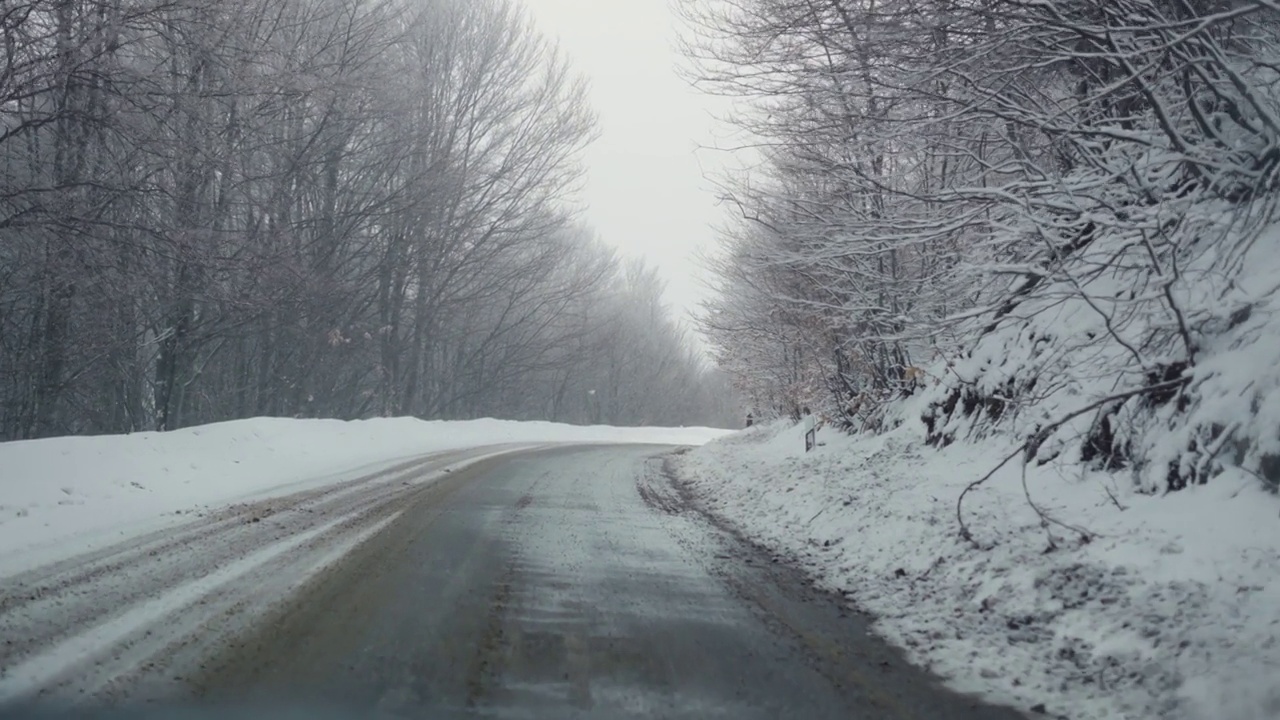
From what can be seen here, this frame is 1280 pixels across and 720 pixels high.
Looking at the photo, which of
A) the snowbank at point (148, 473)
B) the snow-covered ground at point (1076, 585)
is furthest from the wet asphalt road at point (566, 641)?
the snowbank at point (148, 473)

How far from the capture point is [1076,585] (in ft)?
18.0

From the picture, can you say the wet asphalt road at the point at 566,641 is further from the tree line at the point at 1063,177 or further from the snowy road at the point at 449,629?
the tree line at the point at 1063,177

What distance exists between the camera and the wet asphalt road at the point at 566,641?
4078mm

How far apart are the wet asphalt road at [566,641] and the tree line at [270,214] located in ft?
24.1

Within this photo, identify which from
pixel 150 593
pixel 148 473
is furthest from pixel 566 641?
pixel 148 473

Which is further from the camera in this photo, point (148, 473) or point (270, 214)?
point (270, 214)

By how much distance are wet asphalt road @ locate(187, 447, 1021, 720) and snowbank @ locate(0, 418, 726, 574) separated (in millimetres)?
2547

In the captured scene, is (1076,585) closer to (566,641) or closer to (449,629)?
(566,641)

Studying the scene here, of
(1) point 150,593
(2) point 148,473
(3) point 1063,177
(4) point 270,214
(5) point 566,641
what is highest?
(4) point 270,214

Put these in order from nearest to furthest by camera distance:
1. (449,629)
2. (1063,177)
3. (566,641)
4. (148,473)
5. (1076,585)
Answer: (566,641), (449,629), (1076,585), (1063,177), (148,473)

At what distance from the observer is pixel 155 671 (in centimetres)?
415

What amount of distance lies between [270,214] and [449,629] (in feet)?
63.9

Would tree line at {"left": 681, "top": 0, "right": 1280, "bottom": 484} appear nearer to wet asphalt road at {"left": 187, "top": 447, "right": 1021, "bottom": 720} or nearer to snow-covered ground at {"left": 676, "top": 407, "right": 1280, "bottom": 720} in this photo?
snow-covered ground at {"left": 676, "top": 407, "right": 1280, "bottom": 720}

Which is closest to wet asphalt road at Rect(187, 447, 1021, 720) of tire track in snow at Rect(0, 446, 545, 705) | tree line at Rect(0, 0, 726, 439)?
tire track in snow at Rect(0, 446, 545, 705)
